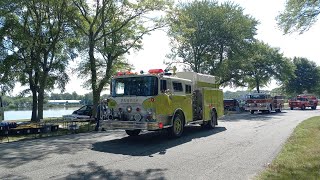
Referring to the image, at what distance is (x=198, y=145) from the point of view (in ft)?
40.0

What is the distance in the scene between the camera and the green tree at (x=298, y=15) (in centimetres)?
1634

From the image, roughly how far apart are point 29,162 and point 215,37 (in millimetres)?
34044

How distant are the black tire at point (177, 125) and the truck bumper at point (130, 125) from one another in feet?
3.88

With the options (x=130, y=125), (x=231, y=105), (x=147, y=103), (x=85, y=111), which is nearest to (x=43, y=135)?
(x=130, y=125)

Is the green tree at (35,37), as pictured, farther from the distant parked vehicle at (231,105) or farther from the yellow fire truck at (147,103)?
the distant parked vehicle at (231,105)

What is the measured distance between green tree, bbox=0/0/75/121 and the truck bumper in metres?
13.0

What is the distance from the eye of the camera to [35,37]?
81.3ft

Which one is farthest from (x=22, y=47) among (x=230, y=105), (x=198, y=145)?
(x=230, y=105)

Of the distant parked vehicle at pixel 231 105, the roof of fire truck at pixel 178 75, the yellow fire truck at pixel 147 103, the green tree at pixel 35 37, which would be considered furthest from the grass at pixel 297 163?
the distant parked vehicle at pixel 231 105

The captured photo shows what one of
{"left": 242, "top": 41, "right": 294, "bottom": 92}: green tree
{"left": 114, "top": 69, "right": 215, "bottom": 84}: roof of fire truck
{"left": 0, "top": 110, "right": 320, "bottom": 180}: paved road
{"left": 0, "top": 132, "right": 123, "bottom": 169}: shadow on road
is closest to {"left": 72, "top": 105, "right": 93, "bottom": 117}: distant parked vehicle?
{"left": 114, "top": 69, "right": 215, "bottom": 84}: roof of fire truck

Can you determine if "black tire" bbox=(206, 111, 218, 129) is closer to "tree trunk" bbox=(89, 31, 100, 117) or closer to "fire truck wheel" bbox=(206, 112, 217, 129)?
"fire truck wheel" bbox=(206, 112, 217, 129)

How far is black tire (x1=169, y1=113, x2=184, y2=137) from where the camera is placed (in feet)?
45.5

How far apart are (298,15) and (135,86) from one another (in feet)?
31.5

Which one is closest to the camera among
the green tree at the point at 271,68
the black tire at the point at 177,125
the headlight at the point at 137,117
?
the headlight at the point at 137,117
